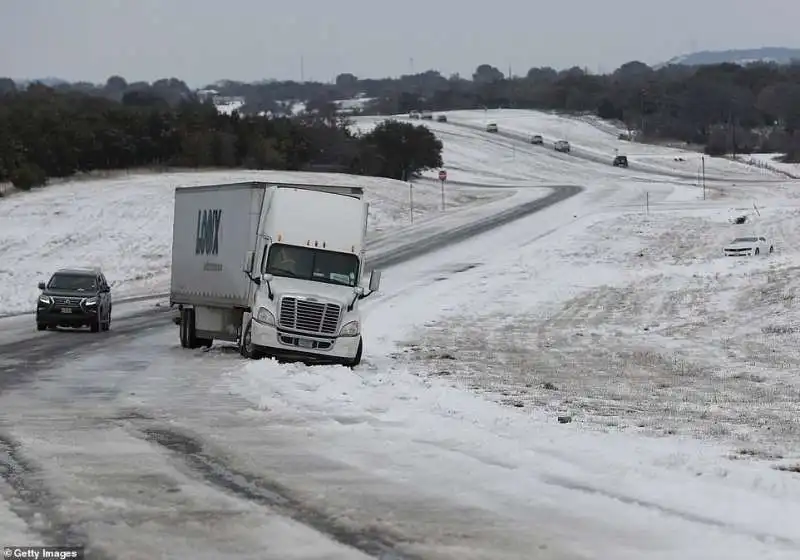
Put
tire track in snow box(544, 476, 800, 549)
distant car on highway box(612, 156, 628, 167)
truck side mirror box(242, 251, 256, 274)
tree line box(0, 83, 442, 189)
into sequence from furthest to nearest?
distant car on highway box(612, 156, 628, 167) → tree line box(0, 83, 442, 189) → truck side mirror box(242, 251, 256, 274) → tire track in snow box(544, 476, 800, 549)

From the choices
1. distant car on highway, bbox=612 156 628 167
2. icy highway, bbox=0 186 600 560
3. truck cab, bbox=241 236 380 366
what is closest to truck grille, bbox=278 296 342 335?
truck cab, bbox=241 236 380 366

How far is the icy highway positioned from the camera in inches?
339

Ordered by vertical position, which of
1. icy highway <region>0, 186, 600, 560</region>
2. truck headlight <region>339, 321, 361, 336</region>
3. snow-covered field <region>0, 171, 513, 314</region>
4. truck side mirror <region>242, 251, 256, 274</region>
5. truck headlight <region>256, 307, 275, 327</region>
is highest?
truck side mirror <region>242, 251, 256, 274</region>

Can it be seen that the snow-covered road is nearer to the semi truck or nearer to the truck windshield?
the semi truck

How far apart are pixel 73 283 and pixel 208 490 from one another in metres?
24.0

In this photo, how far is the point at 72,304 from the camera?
106 feet

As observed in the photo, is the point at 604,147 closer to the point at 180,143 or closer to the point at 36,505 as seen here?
the point at 180,143

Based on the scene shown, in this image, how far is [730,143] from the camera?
164750 millimetres

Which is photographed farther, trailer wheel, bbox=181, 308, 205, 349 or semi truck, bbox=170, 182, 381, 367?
trailer wheel, bbox=181, 308, 205, 349

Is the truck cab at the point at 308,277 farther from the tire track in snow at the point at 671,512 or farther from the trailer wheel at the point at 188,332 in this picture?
the tire track in snow at the point at 671,512

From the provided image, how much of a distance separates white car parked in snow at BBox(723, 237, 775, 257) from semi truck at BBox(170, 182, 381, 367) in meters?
28.4

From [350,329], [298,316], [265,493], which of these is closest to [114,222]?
[298,316]

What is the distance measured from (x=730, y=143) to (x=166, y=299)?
5153 inches

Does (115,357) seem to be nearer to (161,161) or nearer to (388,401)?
(388,401)
